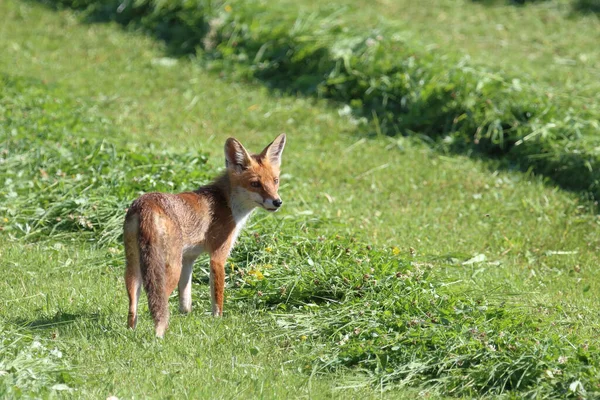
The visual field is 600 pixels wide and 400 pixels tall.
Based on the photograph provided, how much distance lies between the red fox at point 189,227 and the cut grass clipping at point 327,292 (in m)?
0.54

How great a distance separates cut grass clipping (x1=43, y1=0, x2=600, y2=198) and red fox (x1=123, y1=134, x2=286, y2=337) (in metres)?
5.19

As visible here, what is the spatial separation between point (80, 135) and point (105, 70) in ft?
14.8

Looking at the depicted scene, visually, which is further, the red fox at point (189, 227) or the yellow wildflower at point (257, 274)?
the yellow wildflower at point (257, 274)

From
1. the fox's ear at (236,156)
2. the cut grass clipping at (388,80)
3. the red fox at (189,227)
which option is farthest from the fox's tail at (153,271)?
the cut grass clipping at (388,80)

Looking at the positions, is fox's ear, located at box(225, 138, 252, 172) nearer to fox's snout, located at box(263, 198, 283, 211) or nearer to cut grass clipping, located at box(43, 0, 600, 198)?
fox's snout, located at box(263, 198, 283, 211)

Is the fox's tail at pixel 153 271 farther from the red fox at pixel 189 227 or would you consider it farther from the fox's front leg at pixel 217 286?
the fox's front leg at pixel 217 286

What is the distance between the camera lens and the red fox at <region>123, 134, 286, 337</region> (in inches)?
257

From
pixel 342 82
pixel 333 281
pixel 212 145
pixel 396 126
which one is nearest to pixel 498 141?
pixel 396 126

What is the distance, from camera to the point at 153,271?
6461 mm

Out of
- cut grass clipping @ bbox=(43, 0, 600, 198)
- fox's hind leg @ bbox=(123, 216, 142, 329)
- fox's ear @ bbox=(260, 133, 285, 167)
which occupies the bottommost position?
cut grass clipping @ bbox=(43, 0, 600, 198)

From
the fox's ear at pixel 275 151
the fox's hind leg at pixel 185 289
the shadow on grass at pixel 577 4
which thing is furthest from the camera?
the shadow on grass at pixel 577 4

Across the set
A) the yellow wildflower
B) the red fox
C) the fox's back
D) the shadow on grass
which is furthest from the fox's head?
the shadow on grass

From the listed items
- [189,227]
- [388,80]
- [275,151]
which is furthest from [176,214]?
[388,80]

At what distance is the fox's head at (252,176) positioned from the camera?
25.2ft
